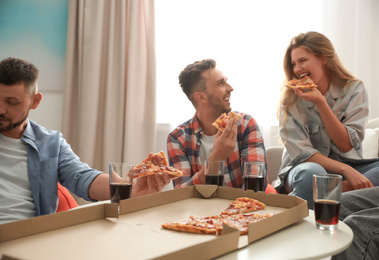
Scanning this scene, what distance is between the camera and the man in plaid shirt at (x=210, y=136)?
2457 millimetres

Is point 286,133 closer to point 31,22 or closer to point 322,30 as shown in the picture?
point 322,30

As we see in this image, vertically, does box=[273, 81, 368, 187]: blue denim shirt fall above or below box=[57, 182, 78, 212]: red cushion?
above

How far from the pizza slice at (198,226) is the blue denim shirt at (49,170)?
2.54ft

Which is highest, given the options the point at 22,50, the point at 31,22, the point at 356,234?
the point at 31,22

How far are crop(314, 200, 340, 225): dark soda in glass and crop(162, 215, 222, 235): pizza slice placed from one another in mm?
309

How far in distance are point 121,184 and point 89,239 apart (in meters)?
0.37

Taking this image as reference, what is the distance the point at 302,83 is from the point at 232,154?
2.14ft

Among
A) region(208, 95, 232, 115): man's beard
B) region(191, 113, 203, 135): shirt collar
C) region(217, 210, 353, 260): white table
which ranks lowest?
region(217, 210, 353, 260): white table

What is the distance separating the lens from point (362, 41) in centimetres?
400

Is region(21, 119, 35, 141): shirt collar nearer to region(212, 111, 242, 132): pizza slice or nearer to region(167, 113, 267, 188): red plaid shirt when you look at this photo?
region(167, 113, 267, 188): red plaid shirt

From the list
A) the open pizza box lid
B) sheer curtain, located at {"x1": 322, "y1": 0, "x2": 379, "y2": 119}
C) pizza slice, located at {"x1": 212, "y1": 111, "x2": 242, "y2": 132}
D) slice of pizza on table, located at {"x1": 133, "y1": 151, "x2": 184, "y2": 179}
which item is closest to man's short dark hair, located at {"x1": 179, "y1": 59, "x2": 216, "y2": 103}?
pizza slice, located at {"x1": 212, "y1": 111, "x2": 242, "y2": 132}

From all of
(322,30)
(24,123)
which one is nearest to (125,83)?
(322,30)

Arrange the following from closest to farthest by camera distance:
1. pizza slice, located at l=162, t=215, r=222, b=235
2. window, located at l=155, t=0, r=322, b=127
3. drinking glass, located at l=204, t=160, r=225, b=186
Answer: pizza slice, located at l=162, t=215, r=222, b=235
drinking glass, located at l=204, t=160, r=225, b=186
window, located at l=155, t=0, r=322, b=127

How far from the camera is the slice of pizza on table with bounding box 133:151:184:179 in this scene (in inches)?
65.9
